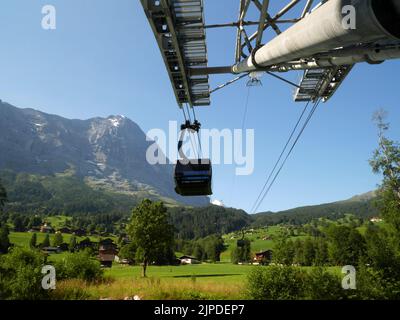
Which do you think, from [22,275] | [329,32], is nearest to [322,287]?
[22,275]

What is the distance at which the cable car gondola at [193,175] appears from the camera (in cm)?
1560

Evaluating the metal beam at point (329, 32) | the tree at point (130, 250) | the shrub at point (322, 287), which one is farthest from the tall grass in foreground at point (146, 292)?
the tree at point (130, 250)

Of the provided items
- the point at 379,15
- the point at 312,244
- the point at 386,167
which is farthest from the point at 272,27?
the point at 312,244

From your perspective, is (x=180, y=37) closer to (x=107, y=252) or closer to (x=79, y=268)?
(x=79, y=268)

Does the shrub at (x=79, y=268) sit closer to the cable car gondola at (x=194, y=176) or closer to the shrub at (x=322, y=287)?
the shrub at (x=322, y=287)

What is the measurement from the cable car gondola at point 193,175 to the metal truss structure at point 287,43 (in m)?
2.58

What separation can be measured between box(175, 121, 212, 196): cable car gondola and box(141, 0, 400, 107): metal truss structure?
2.58 metres

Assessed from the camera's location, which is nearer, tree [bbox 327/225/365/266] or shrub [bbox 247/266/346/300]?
shrub [bbox 247/266/346/300]

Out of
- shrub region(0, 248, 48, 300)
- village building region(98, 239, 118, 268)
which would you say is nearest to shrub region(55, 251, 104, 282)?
shrub region(0, 248, 48, 300)

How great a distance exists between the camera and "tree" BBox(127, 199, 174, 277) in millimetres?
62469

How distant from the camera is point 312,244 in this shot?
504ft

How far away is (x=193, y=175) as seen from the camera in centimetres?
1566

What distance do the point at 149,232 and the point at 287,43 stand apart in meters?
59.9

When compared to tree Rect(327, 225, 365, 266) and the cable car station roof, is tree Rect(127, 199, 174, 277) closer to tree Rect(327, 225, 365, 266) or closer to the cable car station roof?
the cable car station roof
